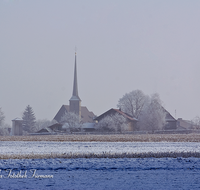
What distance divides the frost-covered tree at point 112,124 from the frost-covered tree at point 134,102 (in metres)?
20.3

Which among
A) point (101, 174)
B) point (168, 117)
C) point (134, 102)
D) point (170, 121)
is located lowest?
point (101, 174)

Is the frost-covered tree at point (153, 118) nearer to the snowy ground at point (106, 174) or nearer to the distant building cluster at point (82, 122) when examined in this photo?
the distant building cluster at point (82, 122)

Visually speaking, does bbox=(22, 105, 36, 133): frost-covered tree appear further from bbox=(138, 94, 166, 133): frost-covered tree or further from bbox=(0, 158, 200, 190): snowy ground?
bbox=(0, 158, 200, 190): snowy ground

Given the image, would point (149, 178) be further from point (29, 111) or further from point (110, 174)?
point (29, 111)

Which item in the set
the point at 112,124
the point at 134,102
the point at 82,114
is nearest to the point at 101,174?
the point at 112,124

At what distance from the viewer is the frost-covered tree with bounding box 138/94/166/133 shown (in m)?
72.9

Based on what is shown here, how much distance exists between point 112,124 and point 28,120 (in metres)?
29.2

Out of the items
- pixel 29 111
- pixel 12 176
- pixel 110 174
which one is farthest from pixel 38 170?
pixel 29 111

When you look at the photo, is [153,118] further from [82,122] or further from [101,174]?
[101,174]

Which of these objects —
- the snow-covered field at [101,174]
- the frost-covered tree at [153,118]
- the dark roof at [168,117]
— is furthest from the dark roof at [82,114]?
the snow-covered field at [101,174]

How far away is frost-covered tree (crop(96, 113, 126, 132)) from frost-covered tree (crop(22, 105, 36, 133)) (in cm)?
2454

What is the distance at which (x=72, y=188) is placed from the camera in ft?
26.6

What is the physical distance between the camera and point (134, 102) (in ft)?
294

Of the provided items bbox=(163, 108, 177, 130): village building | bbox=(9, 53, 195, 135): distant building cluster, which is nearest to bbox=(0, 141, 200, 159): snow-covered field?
bbox=(9, 53, 195, 135): distant building cluster
